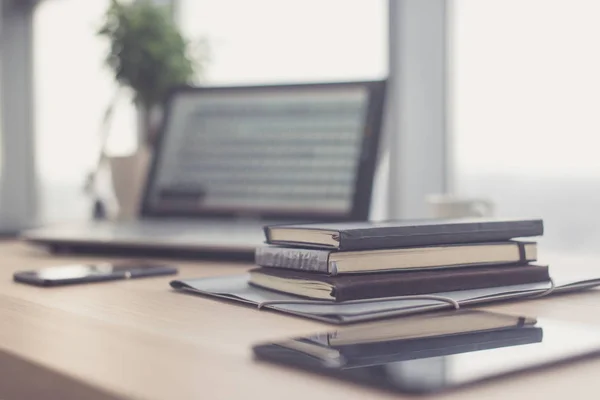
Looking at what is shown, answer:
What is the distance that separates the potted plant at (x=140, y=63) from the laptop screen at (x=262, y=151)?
0.77 feet

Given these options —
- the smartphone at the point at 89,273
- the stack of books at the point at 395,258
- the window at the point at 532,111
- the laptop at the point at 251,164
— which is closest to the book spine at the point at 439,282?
the stack of books at the point at 395,258

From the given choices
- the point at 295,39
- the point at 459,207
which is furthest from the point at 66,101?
the point at 459,207

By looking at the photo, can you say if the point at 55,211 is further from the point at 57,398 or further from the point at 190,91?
the point at 57,398

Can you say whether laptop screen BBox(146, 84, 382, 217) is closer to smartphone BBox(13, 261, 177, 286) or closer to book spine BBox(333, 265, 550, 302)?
smartphone BBox(13, 261, 177, 286)

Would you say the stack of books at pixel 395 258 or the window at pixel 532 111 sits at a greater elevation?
the window at pixel 532 111

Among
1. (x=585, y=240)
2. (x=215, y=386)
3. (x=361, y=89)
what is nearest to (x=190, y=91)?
(x=361, y=89)

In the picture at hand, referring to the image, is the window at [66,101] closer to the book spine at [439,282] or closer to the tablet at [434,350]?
the book spine at [439,282]

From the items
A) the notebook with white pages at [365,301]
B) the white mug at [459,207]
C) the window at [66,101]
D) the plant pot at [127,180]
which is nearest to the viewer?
the notebook with white pages at [365,301]

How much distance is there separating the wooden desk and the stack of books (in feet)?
0.12

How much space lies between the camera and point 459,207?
3.40ft

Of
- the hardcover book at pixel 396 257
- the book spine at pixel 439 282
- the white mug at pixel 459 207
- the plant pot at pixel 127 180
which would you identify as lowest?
the book spine at pixel 439 282

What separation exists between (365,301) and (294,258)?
77 millimetres

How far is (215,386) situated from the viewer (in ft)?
1.19

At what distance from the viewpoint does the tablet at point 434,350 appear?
0.36 m
